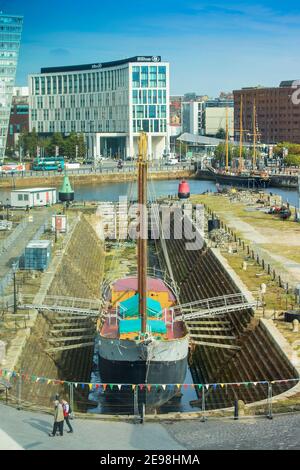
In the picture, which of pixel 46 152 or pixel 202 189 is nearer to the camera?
pixel 202 189

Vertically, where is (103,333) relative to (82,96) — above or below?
below

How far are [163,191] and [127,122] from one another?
42.9 metres

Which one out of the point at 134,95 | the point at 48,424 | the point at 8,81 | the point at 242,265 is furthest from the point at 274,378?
the point at 134,95

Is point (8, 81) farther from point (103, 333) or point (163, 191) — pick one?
point (103, 333)

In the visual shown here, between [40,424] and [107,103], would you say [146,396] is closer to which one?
[40,424]

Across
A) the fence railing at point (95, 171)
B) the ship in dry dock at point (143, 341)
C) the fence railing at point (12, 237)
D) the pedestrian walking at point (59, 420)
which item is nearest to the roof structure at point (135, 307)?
the ship in dry dock at point (143, 341)

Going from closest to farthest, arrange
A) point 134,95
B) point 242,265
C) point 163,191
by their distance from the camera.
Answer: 1. point 242,265
2. point 163,191
3. point 134,95

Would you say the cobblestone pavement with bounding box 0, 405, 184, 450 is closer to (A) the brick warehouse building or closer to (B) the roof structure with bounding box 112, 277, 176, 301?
(B) the roof structure with bounding box 112, 277, 176, 301

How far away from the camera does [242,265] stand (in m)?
41.3

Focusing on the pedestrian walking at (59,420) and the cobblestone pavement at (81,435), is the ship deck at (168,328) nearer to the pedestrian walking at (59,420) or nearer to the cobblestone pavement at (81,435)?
the cobblestone pavement at (81,435)

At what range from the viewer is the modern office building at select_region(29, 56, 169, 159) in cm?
14962

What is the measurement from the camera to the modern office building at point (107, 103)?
14962 centimetres

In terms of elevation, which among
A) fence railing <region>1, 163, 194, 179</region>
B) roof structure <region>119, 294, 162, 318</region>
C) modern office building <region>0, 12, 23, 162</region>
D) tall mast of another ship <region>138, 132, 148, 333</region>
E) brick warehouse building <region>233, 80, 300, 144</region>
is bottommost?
roof structure <region>119, 294, 162, 318</region>

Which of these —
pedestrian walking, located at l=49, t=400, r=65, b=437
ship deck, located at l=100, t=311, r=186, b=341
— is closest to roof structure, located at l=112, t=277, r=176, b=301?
ship deck, located at l=100, t=311, r=186, b=341
